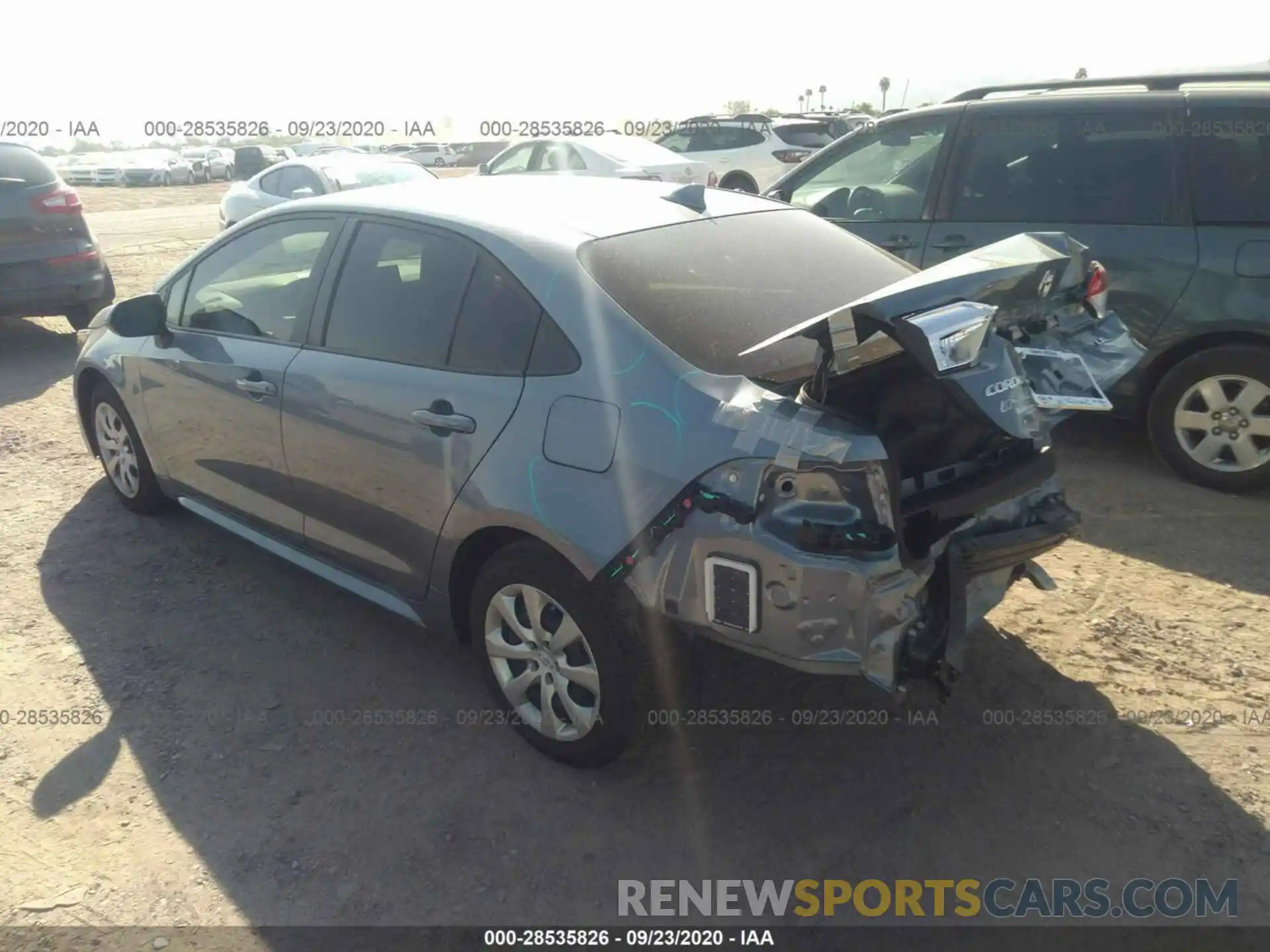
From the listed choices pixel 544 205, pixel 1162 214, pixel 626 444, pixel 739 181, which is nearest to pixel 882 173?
pixel 1162 214

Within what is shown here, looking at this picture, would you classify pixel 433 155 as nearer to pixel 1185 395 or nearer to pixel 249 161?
pixel 249 161

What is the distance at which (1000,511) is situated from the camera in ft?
9.66

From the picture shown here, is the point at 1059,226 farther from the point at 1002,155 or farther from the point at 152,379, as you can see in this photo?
the point at 152,379

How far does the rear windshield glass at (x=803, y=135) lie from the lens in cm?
1725

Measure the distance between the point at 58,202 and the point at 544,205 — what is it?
6.47 meters

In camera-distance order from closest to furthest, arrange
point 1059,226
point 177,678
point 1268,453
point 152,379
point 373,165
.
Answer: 1. point 177,678
2. point 152,379
3. point 1268,453
4. point 1059,226
5. point 373,165

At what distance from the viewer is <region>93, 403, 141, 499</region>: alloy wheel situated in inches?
192

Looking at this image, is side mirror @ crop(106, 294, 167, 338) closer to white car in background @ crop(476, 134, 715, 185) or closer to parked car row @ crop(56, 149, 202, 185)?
white car in background @ crop(476, 134, 715, 185)

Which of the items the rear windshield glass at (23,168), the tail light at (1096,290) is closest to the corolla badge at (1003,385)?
the tail light at (1096,290)

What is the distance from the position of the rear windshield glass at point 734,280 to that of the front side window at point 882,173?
231cm

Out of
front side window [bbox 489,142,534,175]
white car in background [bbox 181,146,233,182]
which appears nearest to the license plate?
front side window [bbox 489,142,534,175]

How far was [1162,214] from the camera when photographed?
195 inches

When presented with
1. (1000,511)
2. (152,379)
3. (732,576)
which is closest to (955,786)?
(1000,511)

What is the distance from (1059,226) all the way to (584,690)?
3774 mm
